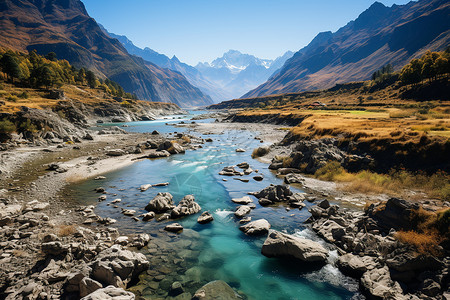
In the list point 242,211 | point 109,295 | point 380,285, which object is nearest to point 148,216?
point 242,211

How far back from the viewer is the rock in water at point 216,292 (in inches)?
389

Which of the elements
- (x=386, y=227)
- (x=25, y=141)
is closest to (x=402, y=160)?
(x=386, y=227)

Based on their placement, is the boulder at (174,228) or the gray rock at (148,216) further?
the gray rock at (148,216)

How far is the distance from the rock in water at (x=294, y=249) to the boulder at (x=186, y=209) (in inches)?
307

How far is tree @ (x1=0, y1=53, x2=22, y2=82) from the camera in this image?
79.0 metres

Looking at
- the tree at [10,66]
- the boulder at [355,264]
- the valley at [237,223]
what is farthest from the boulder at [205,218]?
the tree at [10,66]

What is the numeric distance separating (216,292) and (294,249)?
5432mm

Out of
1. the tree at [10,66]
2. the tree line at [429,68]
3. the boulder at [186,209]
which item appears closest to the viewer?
the boulder at [186,209]

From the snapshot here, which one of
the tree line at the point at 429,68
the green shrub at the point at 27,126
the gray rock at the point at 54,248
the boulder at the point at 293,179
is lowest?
the boulder at the point at 293,179

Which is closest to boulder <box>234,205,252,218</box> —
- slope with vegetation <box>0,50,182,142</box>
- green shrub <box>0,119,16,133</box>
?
slope with vegetation <box>0,50,182,142</box>

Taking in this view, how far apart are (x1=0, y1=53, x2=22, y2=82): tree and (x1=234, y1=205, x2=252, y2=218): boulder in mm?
108312

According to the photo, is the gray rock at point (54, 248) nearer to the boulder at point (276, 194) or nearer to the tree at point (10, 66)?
the boulder at point (276, 194)

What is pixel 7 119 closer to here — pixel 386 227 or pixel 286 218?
pixel 286 218

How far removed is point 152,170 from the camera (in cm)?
3272
